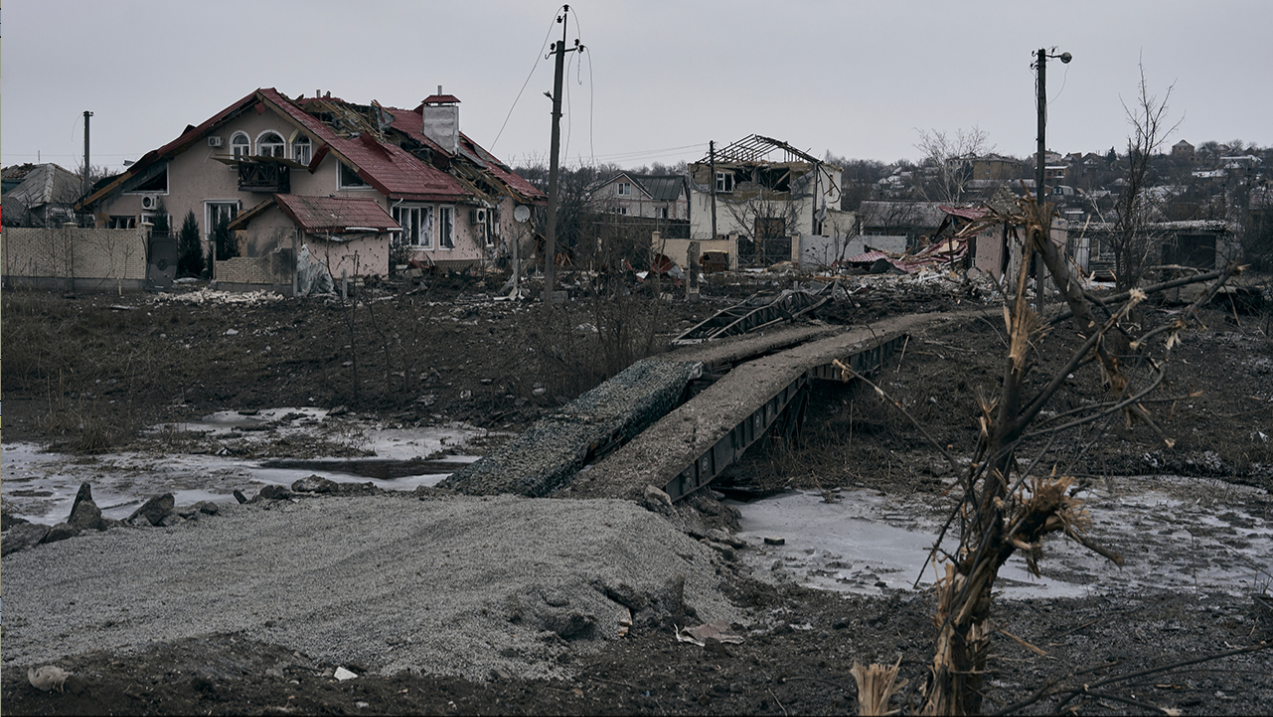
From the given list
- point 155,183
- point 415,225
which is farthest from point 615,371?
point 155,183

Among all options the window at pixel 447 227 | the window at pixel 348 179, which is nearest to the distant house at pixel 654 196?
the window at pixel 447 227

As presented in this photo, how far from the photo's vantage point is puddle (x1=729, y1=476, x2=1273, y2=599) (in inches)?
312

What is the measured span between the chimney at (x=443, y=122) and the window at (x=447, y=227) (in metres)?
4.51

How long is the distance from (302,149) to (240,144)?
7.15 feet

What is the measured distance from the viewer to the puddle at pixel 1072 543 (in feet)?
26.0

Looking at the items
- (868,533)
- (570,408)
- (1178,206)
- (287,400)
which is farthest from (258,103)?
(1178,206)

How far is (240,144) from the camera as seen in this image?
110 feet

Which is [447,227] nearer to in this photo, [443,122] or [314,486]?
[443,122]

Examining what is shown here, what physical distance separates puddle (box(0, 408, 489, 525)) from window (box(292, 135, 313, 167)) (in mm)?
20541

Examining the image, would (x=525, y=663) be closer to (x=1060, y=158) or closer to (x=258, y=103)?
(x=258, y=103)

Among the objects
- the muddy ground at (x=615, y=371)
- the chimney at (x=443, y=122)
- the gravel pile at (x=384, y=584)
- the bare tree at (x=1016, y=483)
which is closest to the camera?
the bare tree at (x=1016, y=483)

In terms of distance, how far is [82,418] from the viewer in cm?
1337

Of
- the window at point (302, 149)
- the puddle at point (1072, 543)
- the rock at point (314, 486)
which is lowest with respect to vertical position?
the puddle at point (1072, 543)

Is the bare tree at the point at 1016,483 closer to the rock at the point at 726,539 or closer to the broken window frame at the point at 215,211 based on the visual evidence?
the rock at the point at 726,539
